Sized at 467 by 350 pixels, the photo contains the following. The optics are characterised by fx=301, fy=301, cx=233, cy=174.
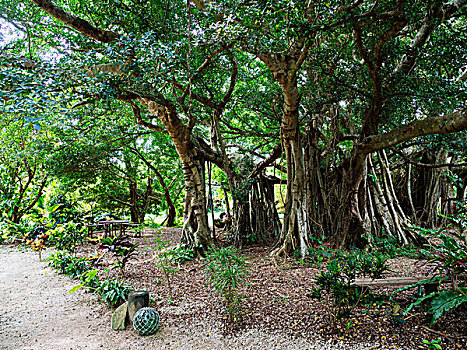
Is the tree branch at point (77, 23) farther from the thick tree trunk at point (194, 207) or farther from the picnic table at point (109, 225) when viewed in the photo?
the picnic table at point (109, 225)

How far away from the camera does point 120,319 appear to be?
2.46 metres

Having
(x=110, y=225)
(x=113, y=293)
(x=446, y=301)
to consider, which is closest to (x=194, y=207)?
(x=113, y=293)

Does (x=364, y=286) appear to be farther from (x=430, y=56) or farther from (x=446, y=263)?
(x=430, y=56)

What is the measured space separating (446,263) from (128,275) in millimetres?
3425

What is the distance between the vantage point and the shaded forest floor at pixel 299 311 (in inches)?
78.8

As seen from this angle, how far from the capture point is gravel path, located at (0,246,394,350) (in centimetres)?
215

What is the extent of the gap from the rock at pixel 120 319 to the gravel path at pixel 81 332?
0.05 meters

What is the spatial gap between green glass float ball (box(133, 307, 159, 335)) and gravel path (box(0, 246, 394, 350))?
5 cm

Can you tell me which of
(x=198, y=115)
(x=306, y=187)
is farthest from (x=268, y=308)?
(x=198, y=115)

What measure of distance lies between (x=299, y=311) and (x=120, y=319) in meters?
1.47

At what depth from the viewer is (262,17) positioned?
9.50ft

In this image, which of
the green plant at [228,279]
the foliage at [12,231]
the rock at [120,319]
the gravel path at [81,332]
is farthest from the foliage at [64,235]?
the green plant at [228,279]

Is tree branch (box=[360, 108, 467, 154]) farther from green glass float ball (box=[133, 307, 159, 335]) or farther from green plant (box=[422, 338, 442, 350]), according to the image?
green glass float ball (box=[133, 307, 159, 335])

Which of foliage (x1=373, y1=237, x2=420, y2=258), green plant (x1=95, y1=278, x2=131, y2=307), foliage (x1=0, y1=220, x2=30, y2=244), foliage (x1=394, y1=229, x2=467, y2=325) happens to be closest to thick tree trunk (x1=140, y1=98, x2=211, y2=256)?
green plant (x1=95, y1=278, x2=131, y2=307)
